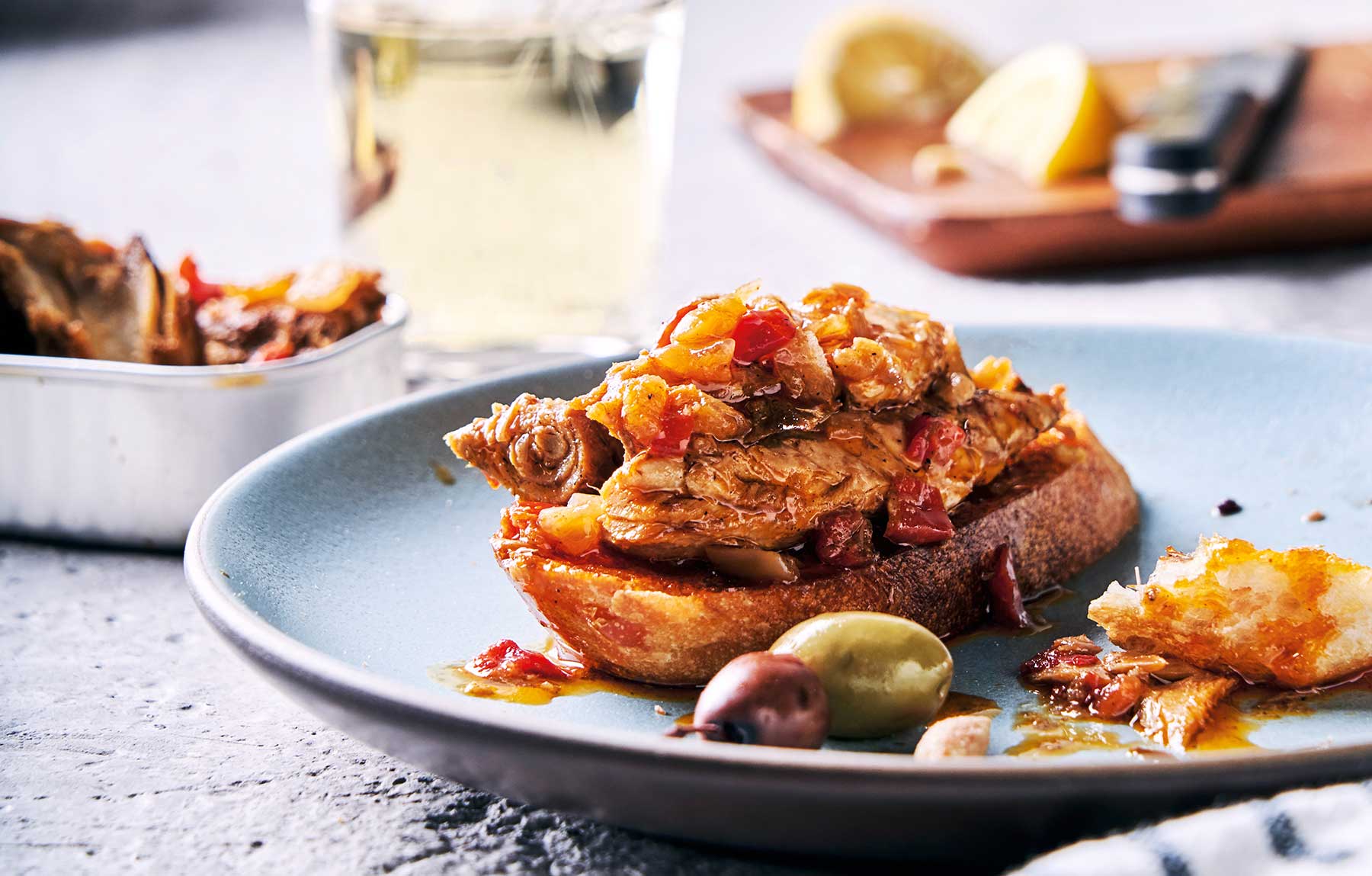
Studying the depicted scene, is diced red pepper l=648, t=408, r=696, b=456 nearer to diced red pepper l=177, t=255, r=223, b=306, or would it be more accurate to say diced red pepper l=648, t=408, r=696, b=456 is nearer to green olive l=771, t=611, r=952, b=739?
green olive l=771, t=611, r=952, b=739

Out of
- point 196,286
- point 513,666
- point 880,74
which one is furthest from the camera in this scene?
point 880,74

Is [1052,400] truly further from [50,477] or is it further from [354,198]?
[354,198]

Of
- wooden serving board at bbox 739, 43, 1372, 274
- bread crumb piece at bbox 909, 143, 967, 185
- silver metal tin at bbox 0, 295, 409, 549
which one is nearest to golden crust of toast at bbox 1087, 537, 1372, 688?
silver metal tin at bbox 0, 295, 409, 549

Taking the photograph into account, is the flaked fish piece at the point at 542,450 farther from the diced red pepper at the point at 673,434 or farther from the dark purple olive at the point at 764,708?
the dark purple olive at the point at 764,708

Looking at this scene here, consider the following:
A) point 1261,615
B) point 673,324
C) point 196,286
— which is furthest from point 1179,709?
point 196,286

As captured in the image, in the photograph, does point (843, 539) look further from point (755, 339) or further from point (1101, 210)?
point (1101, 210)

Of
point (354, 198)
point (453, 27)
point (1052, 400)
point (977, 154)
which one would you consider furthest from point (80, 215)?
point (1052, 400)
